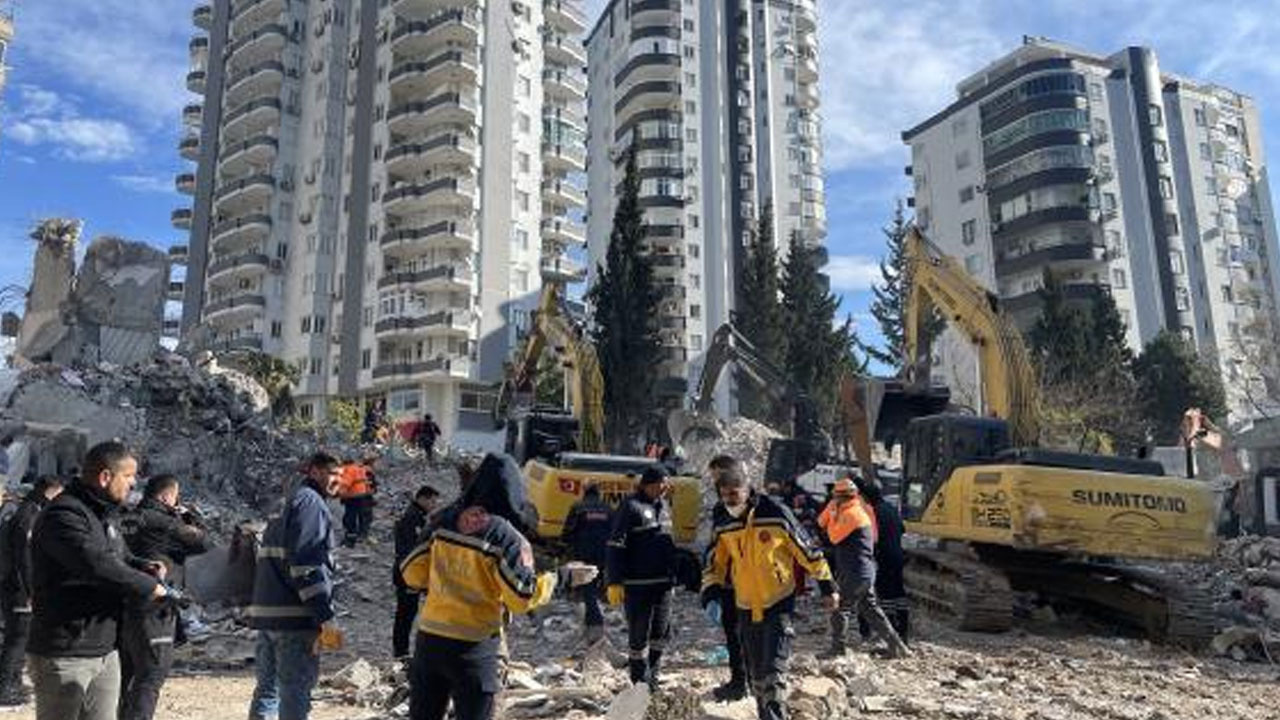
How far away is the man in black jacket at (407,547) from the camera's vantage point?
28.4 ft

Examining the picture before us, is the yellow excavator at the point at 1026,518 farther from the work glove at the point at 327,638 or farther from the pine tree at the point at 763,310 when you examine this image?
the pine tree at the point at 763,310

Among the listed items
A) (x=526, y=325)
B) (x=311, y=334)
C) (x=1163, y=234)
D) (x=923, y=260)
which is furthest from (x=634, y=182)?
(x=1163, y=234)

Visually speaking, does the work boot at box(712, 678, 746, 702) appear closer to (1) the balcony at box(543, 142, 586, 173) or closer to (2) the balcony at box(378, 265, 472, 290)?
(2) the balcony at box(378, 265, 472, 290)

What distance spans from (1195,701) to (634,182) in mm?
37543

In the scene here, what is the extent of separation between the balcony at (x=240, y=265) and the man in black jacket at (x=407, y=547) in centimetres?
5090

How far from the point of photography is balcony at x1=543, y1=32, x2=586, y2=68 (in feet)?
192

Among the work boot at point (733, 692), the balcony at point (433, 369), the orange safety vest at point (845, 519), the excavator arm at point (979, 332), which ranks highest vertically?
the balcony at point (433, 369)

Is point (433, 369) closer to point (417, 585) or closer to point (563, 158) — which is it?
point (563, 158)

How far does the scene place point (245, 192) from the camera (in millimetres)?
57844

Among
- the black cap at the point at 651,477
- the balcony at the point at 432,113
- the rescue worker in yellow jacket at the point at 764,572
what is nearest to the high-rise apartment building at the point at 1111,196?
the balcony at the point at 432,113

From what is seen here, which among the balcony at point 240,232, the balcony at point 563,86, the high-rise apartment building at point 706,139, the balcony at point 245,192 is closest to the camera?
the balcony at point 240,232

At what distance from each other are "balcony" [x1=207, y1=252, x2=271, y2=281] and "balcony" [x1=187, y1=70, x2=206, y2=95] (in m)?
15.8

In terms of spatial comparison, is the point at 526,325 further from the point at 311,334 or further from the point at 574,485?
the point at 574,485

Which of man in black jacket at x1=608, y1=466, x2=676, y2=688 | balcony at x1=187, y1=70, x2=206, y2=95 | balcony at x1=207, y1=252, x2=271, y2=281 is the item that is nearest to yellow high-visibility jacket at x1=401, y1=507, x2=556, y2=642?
man in black jacket at x1=608, y1=466, x2=676, y2=688
